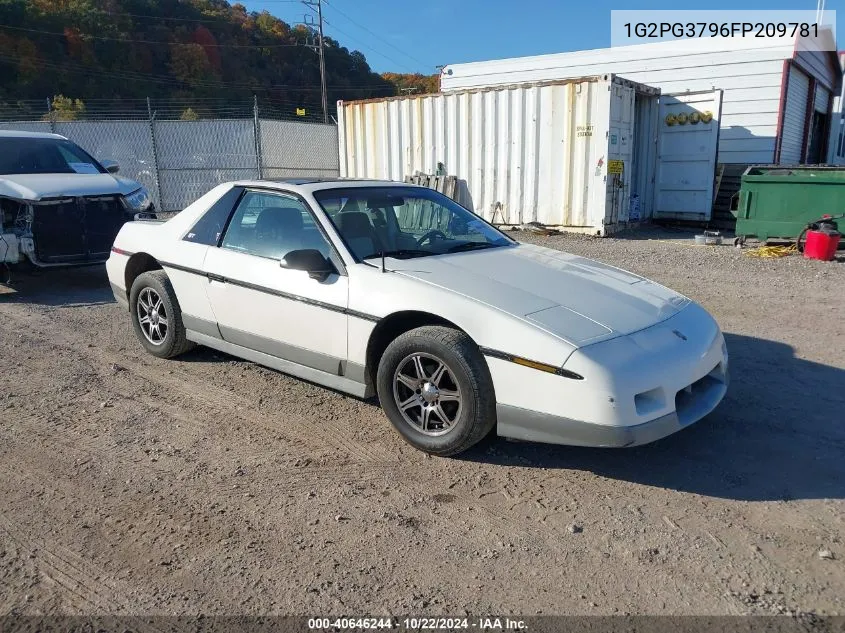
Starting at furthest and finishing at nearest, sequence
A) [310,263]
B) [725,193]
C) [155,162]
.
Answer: [155,162] → [725,193] → [310,263]

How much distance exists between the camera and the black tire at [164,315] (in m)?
4.88

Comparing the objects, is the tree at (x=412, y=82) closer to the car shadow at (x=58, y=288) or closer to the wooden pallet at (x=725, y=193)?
the wooden pallet at (x=725, y=193)

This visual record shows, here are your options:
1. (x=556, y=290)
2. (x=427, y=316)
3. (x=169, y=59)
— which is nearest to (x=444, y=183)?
(x=556, y=290)

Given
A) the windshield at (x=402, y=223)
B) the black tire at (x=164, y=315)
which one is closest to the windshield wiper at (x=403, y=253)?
the windshield at (x=402, y=223)

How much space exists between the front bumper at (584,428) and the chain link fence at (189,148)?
48.4 feet

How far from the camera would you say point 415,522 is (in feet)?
9.48

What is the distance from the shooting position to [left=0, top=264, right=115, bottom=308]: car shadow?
23.8 ft

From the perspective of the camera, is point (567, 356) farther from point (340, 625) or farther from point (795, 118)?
point (795, 118)

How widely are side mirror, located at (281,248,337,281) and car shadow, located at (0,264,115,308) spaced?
4395mm

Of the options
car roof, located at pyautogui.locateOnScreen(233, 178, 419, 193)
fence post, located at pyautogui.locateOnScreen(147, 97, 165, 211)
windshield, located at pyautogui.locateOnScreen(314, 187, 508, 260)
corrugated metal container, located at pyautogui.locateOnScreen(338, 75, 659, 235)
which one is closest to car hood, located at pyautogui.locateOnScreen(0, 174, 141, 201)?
car roof, located at pyautogui.locateOnScreen(233, 178, 419, 193)

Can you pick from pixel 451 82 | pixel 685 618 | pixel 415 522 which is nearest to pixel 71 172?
pixel 415 522

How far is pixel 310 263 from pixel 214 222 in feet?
4.23

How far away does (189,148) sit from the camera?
16.8 meters

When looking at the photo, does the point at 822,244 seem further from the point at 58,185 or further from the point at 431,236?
the point at 58,185
